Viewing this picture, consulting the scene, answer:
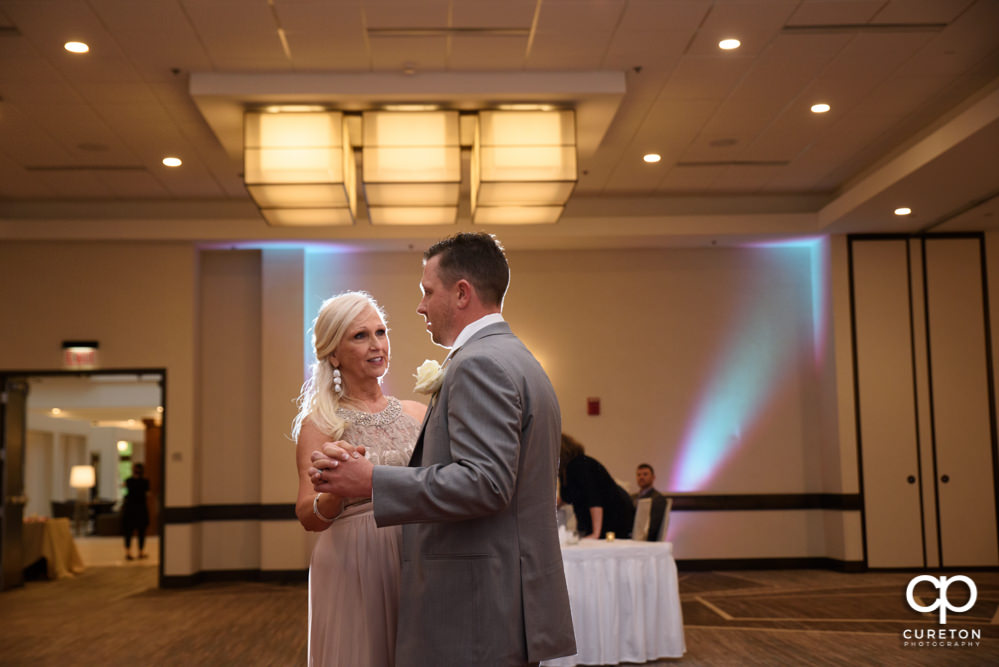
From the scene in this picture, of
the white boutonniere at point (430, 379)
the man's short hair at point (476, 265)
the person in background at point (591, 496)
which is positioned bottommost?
the person in background at point (591, 496)

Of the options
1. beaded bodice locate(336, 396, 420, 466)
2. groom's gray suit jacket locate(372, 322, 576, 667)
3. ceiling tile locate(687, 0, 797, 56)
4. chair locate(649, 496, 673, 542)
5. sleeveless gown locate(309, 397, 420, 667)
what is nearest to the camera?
groom's gray suit jacket locate(372, 322, 576, 667)

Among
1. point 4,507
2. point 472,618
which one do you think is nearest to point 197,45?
point 472,618

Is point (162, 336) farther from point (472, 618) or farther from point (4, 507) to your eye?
point (472, 618)

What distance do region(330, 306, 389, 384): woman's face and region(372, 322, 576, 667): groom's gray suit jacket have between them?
1.99 feet

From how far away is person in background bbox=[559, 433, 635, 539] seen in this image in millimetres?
7051

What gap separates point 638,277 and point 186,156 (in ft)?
17.2

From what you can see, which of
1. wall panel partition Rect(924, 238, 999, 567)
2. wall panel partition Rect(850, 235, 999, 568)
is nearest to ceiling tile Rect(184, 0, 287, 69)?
wall panel partition Rect(850, 235, 999, 568)

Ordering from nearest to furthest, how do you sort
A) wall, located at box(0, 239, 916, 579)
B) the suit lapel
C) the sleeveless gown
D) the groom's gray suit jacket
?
the groom's gray suit jacket → the suit lapel → the sleeveless gown → wall, located at box(0, 239, 916, 579)

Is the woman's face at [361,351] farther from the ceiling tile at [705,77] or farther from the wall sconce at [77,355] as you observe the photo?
the wall sconce at [77,355]

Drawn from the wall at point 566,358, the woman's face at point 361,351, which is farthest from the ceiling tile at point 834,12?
the wall at point 566,358

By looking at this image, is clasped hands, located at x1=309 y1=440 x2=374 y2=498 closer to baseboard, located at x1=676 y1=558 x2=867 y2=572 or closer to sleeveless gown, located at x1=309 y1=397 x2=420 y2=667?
sleeveless gown, located at x1=309 y1=397 x2=420 y2=667

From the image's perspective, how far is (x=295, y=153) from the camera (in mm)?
7215

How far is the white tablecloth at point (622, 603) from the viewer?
20.6 ft

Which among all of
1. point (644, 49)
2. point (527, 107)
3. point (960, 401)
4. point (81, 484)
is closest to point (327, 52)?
point (527, 107)
